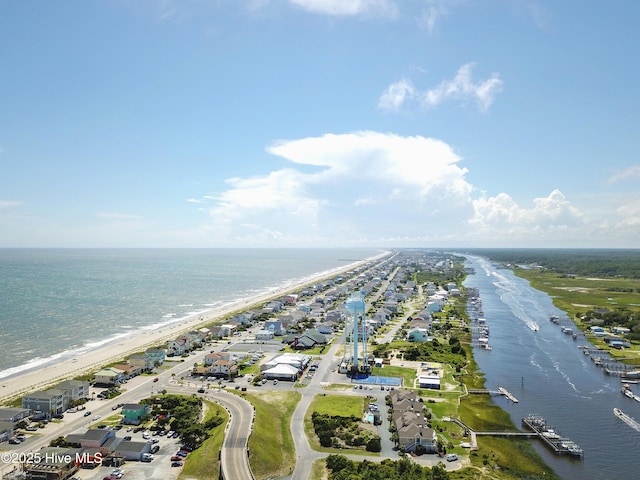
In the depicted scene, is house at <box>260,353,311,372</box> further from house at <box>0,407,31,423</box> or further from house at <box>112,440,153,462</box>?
house at <box>0,407,31,423</box>

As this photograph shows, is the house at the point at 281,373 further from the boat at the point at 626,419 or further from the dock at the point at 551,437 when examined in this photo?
the boat at the point at 626,419

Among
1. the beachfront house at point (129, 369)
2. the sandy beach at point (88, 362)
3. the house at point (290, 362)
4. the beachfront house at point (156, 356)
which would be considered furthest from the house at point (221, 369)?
→ the sandy beach at point (88, 362)

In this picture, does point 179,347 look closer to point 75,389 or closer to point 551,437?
point 75,389

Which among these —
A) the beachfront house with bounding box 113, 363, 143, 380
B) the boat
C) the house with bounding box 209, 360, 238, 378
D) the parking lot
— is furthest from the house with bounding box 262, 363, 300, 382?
the boat

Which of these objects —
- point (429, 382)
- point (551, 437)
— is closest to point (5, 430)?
point (429, 382)

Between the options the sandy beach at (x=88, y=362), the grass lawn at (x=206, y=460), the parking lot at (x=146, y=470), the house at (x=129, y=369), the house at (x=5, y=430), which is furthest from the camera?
the house at (x=129, y=369)

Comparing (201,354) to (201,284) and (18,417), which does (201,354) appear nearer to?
(18,417)
